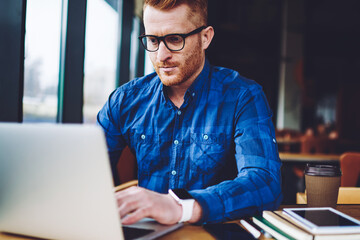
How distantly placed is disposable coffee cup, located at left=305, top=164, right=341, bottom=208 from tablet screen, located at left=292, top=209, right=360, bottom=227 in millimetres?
186

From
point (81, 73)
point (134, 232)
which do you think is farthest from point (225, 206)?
point (81, 73)

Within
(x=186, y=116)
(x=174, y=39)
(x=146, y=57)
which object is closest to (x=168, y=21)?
(x=174, y=39)

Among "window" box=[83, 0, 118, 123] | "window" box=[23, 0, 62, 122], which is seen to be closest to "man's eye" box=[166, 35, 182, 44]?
"window" box=[23, 0, 62, 122]

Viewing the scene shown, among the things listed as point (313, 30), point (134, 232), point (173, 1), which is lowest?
point (134, 232)

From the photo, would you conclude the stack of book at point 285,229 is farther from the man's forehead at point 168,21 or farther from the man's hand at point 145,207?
the man's forehead at point 168,21

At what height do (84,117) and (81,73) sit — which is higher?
(81,73)

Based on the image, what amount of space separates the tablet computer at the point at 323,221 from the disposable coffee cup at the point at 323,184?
0.18 meters

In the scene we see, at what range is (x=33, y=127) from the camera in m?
0.71

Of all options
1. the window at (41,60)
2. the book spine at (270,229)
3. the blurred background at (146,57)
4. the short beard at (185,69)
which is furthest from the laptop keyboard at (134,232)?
the window at (41,60)

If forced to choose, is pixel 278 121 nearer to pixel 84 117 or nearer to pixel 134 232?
pixel 84 117

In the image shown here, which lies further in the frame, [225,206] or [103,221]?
[225,206]

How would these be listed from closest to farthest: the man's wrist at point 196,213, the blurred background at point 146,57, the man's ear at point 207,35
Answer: the man's wrist at point 196,213 < the man's ear at point 207,35 < the blurred background at point 146,57

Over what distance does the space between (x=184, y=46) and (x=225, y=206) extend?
71cm

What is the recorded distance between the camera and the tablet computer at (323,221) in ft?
2.51
